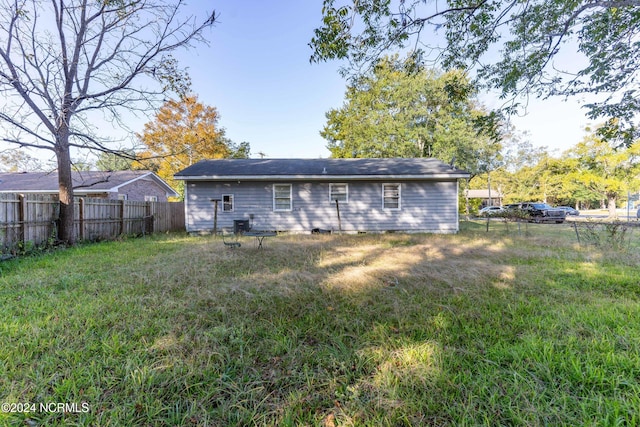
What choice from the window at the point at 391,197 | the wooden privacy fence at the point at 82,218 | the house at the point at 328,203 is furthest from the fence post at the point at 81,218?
the window at the point at 391,197

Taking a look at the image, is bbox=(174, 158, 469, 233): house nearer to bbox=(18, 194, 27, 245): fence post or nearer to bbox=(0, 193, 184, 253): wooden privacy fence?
bbox=(0, 193, 184, 253): wooden privacy fence

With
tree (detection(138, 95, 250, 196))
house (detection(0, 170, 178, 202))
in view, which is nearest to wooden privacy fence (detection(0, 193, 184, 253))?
house (detection(0, 170, 178, 202))

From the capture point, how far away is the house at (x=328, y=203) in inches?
423

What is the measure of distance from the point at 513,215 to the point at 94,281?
43.1ft

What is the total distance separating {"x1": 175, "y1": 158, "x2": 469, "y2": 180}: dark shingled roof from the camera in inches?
405

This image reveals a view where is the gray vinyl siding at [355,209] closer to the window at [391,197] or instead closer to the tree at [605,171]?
the window at [391,197]

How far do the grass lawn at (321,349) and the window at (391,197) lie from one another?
6794mm

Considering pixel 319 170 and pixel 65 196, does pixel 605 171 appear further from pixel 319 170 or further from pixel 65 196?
pixel 65 196

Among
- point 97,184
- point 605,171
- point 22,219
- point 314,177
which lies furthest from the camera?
point 605,171

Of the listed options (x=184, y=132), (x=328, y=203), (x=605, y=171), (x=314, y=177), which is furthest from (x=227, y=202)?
(x=605, y=171)

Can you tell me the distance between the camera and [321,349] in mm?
2229

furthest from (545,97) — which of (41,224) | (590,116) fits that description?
(41,224)

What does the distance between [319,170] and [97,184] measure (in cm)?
1302

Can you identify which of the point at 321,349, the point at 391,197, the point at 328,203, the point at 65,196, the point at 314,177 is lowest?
the point at 321,349
